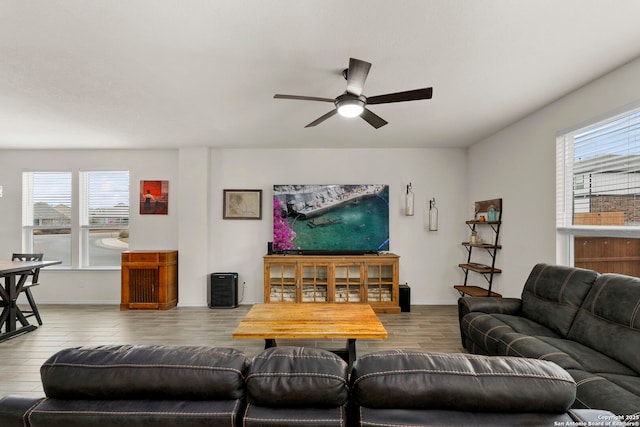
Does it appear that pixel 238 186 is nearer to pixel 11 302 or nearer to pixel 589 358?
pixel 11 302

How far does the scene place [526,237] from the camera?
3.55 m

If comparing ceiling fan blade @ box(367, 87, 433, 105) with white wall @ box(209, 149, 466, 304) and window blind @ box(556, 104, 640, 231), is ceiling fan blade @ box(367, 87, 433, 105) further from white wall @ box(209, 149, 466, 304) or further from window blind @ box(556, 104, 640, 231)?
white wall @ box(209, 149, 466, 304)

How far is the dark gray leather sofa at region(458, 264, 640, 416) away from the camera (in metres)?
1.57

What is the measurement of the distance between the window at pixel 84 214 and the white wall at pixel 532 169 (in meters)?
5.77

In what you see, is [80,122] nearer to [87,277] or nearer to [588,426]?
[87,277]

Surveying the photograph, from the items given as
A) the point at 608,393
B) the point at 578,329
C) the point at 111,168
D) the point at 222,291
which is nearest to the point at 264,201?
the point at 222,291

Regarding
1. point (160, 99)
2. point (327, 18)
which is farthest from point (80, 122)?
point (327, 18)

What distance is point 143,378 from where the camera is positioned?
94 centimetres

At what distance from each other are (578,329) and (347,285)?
9.10 ft

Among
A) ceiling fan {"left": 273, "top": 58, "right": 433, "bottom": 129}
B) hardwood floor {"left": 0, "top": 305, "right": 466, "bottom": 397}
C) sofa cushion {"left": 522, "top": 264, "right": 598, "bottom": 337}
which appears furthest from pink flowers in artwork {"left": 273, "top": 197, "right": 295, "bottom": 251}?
sofa cushion {"left": 522, "top": 264, "right": 598, "bottom": 337}

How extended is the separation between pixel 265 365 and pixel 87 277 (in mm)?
5450

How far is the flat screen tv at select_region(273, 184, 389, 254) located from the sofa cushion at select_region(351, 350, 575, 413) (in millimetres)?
3887

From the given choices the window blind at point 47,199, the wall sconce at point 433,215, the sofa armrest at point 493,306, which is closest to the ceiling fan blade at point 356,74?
the sofa armrest at point 493,306

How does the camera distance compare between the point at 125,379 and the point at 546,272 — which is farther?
the point at 546,272
